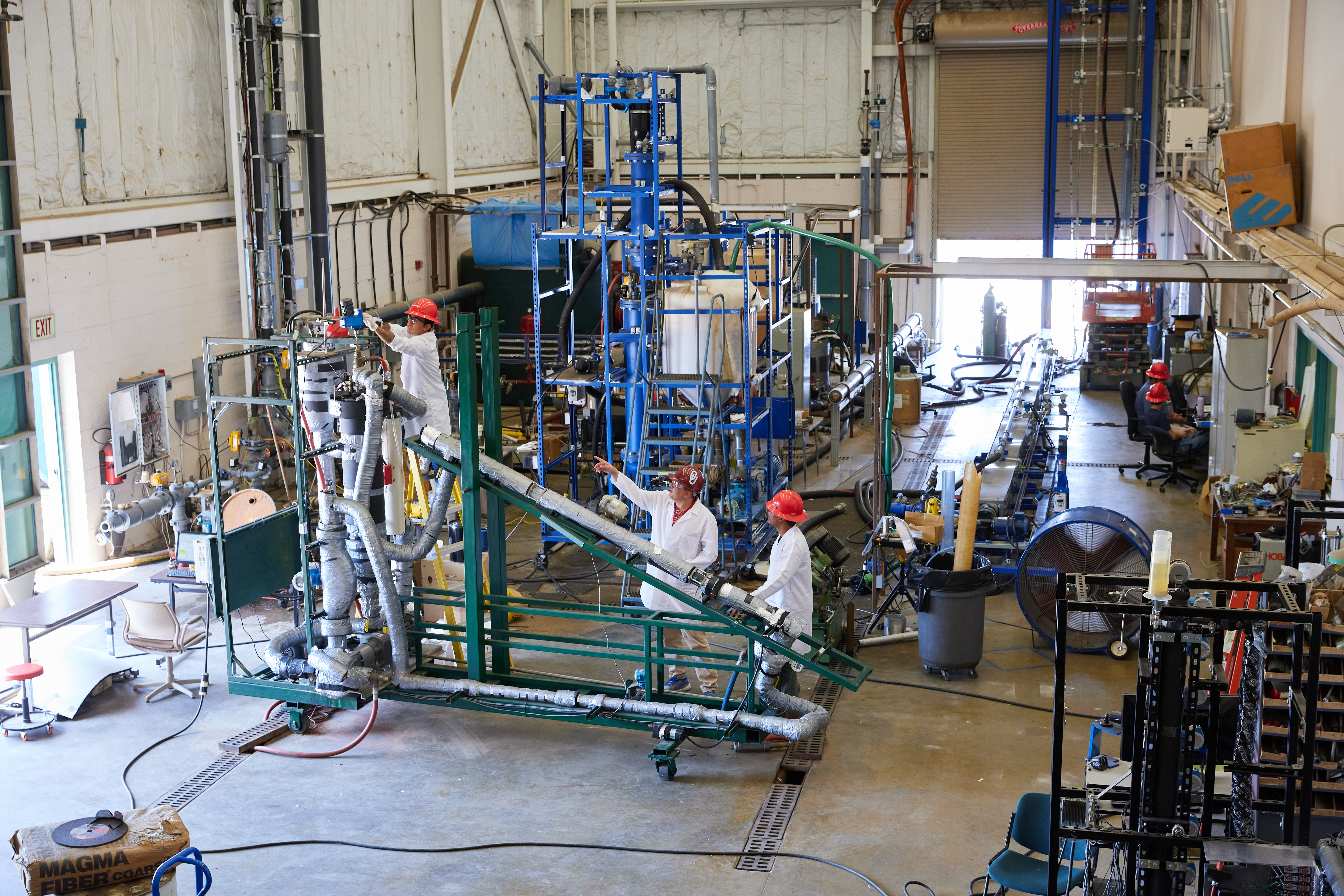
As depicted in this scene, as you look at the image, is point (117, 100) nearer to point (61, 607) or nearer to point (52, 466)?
point (52, 466)

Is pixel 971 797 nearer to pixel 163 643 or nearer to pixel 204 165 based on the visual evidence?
pixel 163 643

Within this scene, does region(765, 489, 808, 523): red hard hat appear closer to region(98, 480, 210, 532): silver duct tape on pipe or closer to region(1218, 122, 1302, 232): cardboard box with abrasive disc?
region(1218, 122, 1302, 232): cardboard box with abrasive disc

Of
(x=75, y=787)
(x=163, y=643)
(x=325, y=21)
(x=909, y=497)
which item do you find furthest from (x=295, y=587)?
(x=325, y=21)

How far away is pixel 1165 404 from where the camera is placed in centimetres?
1432

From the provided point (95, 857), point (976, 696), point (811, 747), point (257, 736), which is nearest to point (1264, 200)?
point (976, 696)

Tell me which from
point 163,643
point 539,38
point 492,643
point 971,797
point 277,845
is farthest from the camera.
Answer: point 539,38

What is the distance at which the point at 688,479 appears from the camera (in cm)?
853

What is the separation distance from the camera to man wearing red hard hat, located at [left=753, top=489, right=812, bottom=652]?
7992mm

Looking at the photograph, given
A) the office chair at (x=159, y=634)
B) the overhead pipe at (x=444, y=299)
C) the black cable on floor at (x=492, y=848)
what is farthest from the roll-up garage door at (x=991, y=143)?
the black cable on floor at (x=492, y=848)

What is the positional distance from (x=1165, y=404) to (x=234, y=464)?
9807 mm

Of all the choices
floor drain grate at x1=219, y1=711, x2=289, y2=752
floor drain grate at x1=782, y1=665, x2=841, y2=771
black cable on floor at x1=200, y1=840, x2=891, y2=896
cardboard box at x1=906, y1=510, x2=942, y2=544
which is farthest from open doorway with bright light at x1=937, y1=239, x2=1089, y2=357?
black cable on floor at x1=200, y1=840, x2=891, y2=896

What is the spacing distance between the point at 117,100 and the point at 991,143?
15.1 m

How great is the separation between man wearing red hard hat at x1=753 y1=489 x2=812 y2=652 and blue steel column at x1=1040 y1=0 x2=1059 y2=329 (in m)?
11.6

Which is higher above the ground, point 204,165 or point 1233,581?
point 204,165
